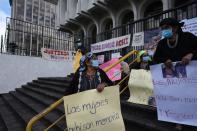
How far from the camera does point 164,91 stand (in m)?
3.24

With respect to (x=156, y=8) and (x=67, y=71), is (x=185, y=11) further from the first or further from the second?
(x=67, y=71)

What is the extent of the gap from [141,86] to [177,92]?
80.1 inches

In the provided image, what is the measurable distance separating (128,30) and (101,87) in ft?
25.5

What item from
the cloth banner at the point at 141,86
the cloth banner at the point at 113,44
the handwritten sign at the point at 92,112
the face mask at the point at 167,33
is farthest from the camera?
the cloth banner at the point at 113,44

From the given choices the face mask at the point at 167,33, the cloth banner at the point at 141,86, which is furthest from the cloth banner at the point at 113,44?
the face mask at the point at 167,33

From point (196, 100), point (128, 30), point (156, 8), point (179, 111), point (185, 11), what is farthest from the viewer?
point (156, 8)

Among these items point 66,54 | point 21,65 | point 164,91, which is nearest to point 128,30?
point 66,54

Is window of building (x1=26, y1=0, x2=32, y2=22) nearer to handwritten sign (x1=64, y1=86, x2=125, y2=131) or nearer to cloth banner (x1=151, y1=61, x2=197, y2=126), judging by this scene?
handwritten sign (x1=64, y1=86, x2=125, y2=131)

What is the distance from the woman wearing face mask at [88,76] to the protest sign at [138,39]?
5.36 m

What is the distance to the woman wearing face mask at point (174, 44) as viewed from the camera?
10.4 feet

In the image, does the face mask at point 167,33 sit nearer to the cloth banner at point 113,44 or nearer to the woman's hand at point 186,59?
the woman's hand at point 186,59

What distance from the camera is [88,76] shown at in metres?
3.57

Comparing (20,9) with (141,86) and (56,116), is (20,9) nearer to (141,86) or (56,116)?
(56,116)

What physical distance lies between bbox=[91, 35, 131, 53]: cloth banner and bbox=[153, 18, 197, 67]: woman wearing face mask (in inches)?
238
